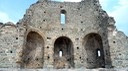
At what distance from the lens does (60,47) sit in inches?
691

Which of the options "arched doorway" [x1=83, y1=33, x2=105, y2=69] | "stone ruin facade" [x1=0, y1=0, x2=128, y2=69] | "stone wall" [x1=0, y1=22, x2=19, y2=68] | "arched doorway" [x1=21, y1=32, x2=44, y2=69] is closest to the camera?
"stone wall" [x1=0, y1=22, x2=19, y2=68]

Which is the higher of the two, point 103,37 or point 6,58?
point 103,37

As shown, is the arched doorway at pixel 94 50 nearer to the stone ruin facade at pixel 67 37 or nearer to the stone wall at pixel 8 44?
the stone ruin facade at pixel 67 37

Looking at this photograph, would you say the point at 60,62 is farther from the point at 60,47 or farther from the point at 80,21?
the point at 80,21

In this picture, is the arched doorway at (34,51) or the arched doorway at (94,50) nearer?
the arched doorway at (34,51)

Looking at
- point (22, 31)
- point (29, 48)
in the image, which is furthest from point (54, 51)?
point (22, 31)

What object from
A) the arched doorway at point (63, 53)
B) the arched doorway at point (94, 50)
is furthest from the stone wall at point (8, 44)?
the arched doorway at point (94, 50)

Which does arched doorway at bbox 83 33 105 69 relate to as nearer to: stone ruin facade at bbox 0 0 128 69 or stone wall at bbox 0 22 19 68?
stone ruin facade at bbox 0 0 128 69

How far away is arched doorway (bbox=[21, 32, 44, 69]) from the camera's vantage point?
15703 mm

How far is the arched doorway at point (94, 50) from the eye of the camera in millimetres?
16453

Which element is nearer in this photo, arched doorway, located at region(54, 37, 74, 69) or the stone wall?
the stone wall

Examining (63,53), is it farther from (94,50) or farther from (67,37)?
(94,50)

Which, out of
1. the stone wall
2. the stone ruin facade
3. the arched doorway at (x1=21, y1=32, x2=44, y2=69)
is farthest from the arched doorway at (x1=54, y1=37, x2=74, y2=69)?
the stone wall

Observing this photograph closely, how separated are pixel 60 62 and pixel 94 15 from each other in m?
6.25
